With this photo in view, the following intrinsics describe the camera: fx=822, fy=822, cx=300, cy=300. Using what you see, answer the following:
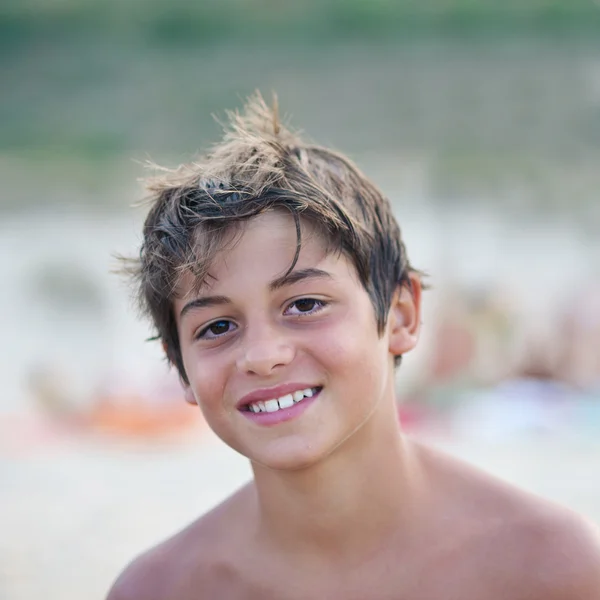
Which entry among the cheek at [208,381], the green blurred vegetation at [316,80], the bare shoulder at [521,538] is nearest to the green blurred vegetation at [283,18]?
the green blurred vegetation at [316,80]

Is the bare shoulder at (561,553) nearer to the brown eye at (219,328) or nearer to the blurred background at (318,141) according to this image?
the brown eye at (219,328)

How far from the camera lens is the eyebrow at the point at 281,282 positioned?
4.91ft

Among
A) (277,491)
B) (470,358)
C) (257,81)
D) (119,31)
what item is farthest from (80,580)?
(119,31)

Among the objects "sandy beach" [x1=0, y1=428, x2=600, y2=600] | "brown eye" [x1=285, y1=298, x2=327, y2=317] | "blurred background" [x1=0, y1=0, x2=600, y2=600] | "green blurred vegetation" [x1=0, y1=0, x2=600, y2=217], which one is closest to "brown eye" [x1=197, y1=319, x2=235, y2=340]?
"brown eye" [x1=285, y1=298, x2=327, y2=317]

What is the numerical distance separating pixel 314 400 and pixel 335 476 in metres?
0.21

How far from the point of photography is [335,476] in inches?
64.5

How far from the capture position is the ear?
1760 mm

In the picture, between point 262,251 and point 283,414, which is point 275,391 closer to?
point 283,414

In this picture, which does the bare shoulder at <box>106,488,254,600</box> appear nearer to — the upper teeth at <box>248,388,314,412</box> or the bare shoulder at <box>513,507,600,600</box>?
the upper teeth at <box>248,388,314,412</box>

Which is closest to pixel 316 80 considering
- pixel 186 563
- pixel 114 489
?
pixel 114 489

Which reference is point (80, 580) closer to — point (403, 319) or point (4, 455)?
point (4, 455)

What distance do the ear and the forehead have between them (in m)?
0.27

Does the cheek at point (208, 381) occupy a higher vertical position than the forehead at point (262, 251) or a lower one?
lower

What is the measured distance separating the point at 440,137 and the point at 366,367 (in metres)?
9.46
